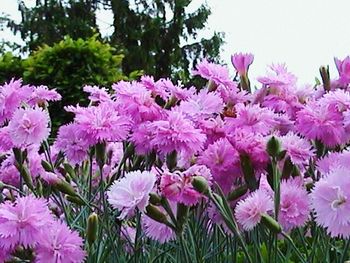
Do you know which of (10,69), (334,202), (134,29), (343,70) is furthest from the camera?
(134,29)

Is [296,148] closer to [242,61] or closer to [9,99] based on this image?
[242,61]

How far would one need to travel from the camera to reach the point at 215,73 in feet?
4.83

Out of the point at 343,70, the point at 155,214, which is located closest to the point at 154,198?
the point at 155,214

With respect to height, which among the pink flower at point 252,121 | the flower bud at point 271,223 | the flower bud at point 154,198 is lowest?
the flower bud at point 271,223

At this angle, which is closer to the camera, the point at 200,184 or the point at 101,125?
the point at 200,184

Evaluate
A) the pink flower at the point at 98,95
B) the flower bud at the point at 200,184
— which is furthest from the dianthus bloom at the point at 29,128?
the flower bud at the point at 200,184

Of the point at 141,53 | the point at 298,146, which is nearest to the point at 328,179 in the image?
the point at 298,146

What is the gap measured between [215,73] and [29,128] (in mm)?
384

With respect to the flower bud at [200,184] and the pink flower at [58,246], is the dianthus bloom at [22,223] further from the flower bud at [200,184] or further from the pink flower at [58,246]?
the flower bud at [200,184]

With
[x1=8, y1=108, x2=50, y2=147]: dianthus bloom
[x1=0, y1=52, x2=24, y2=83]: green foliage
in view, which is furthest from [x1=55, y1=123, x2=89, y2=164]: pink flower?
[x1=0, y1=52, x2=24, y2=83]: green foliage

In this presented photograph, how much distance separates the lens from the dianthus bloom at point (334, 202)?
92cm

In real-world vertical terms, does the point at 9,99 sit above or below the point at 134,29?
below

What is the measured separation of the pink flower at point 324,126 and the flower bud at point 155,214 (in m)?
0.31

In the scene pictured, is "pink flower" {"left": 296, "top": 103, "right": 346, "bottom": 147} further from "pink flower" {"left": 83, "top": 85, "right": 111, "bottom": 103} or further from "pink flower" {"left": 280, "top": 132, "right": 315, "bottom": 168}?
"pink flower" {"left": 83, "top": 85, "right": 111, "bottom": 103}
